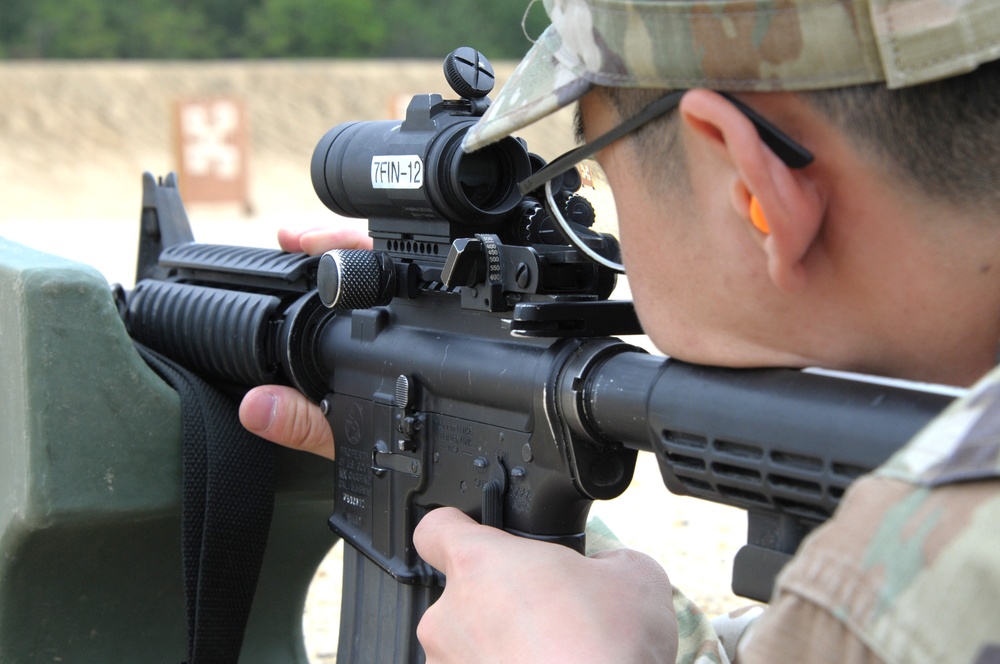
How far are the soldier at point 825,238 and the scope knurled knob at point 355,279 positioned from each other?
56 centimetres

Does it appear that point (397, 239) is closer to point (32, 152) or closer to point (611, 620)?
point (611, 620)

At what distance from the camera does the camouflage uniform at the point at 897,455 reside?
2.43ft

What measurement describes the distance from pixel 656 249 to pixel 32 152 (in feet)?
73.2

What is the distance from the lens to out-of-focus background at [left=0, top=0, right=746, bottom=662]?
3908 millimetres

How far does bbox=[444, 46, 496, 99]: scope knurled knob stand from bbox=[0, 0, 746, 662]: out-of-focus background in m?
1.80

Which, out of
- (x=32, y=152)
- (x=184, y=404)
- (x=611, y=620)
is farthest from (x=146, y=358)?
(x=32, y=152)

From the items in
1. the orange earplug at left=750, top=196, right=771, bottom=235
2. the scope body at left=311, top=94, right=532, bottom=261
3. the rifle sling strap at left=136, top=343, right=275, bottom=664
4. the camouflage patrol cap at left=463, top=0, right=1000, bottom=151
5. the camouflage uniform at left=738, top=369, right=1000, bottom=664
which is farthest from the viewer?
the rifle sling strap at left=136, top=343, right=275, bottom=664

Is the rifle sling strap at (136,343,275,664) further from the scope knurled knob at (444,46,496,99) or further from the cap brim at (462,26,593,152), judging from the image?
the cap brim at (462,26,593,152)

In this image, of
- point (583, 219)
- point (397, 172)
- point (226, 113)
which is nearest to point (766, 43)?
point (583, 219)

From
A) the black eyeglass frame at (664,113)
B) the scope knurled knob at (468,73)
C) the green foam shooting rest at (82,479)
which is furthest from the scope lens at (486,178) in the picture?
the green foam shooting rest at (82,479)

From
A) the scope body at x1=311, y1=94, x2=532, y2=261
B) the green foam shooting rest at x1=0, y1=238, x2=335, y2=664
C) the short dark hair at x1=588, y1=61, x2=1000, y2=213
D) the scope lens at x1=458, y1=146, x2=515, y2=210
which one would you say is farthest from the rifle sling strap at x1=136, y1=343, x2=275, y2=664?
the short dark hair at x1=588, y1=61, x2=1000, y2=213

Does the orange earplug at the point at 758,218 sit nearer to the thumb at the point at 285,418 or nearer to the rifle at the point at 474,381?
the rifle at the point at 474,381

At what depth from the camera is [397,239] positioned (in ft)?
6.44

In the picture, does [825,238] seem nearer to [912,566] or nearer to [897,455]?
[897,455]
